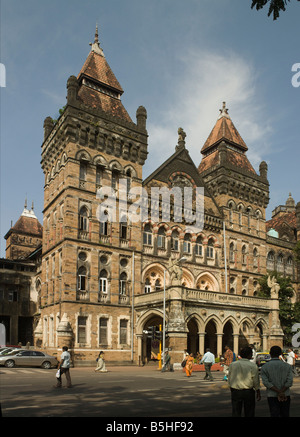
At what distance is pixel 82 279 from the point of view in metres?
36.3

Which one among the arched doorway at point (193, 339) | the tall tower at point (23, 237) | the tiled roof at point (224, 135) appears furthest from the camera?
the tall tower at point (23, 237)

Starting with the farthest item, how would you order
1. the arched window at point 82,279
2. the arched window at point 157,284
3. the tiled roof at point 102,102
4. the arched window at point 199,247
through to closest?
the arched window at point 199,247 < the tiled roof at point 102,102 < the arched window at point 157,284 < the arched window at point 82,279

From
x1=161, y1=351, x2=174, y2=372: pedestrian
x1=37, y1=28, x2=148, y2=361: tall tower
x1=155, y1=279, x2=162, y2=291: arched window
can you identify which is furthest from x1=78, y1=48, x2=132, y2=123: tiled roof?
x1=161, y1=351, x2=174, y2=372: pedestrian

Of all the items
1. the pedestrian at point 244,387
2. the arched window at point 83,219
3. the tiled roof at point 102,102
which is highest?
the tiled roof at point 102,102

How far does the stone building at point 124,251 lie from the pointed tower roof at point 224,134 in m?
5.58

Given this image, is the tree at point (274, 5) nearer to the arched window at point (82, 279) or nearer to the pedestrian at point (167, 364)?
the pedestrian at point (167, 364)

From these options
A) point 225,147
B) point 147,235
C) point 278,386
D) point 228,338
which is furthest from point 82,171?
point 278,386

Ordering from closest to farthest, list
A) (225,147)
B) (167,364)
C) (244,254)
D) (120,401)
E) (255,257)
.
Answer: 1. (120,401)
2. (167,364)
3. (244,254)
4. (255,257)
5. (225,147)

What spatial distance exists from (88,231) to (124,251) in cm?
363

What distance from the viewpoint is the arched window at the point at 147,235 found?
40.7m

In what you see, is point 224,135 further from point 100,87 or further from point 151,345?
point 151,345

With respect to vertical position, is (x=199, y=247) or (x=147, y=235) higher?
(x=147, y=235)

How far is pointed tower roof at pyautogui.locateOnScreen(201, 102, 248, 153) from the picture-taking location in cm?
5225

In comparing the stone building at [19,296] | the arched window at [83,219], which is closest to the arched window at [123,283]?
the arched window at [83,219]
